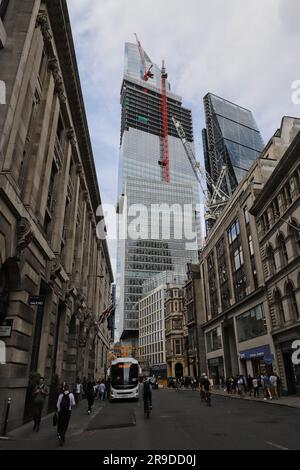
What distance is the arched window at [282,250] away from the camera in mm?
31812

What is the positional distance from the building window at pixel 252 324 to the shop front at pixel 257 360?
1.60 meters

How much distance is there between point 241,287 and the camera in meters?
45.0

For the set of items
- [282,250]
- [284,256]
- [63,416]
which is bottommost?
[63,416]

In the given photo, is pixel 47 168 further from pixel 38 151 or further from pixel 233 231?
pixel 233 231

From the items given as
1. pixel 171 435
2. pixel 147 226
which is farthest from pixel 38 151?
pixel 147 226

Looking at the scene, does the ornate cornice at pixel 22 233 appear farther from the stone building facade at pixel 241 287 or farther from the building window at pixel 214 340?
the building window at pixel 214 340

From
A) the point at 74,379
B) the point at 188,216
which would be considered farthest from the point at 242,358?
the point at 188,216

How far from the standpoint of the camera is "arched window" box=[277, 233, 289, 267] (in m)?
31.8

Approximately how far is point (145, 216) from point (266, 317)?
126 m

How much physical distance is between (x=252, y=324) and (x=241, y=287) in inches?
230

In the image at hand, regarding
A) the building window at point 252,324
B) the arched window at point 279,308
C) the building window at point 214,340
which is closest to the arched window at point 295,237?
the arched window at point 279,308
